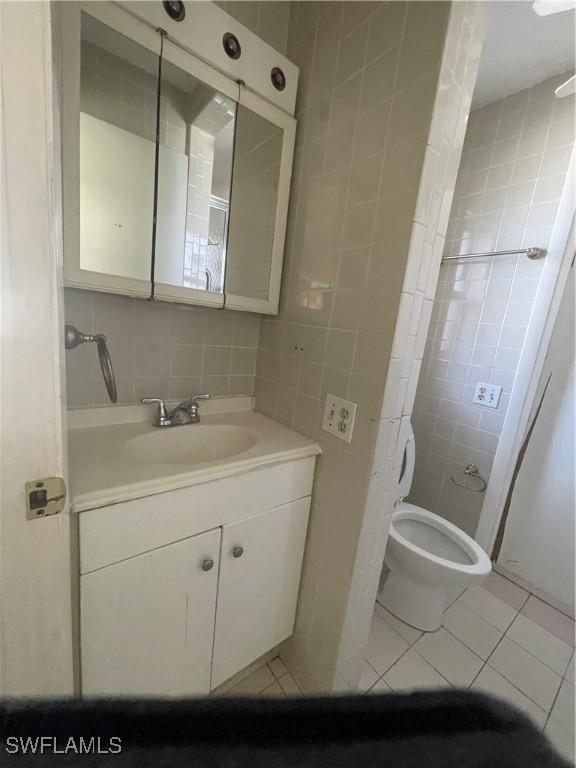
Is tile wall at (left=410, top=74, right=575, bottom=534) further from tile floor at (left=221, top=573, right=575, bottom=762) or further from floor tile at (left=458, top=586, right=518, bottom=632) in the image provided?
tile floor at (left=221, top=573, right=575, bottom=762)

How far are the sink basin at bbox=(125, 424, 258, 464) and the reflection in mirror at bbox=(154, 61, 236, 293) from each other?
1.62 feet

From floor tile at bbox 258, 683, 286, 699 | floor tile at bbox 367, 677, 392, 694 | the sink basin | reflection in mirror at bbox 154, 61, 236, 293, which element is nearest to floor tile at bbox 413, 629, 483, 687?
floor tile at bbox 367, 677, 392, 694

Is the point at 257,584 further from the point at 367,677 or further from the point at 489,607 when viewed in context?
the point at 489,607

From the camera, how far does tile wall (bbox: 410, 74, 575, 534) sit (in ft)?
4.75

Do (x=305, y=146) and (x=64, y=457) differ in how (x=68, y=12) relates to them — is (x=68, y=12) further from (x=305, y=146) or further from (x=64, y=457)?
(x=64, y=457)

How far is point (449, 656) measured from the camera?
3.97ft

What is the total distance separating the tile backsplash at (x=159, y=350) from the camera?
0.92 m

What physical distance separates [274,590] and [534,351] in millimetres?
1604

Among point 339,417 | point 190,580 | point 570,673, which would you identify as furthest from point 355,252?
point 570,673

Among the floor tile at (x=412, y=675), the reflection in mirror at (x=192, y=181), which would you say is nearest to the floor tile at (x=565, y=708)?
the floor tile at (x=412, y=675)

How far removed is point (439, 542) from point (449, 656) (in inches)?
16.3

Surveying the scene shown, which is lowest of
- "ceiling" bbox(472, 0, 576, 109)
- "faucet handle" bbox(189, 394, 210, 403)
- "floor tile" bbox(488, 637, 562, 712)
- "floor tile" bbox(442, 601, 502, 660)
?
"floor tile" bbox(442, 601, 502, 660)

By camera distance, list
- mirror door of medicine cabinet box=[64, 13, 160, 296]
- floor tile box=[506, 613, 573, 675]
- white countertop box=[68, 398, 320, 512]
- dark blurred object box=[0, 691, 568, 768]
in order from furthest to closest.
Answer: floor tile box=[506, 613, 573, 675] < mirror door of medicine cabinet box=[64, 13, 160, 296] < white countertop box=[68, 398, 320, 512] < dark blurred object box=[0, 691, 568, 768]

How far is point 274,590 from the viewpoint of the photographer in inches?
39.4
